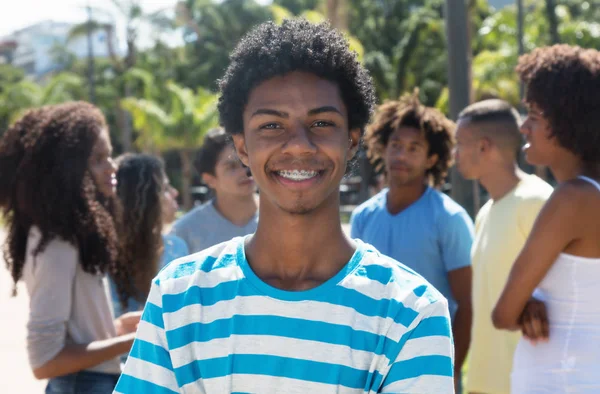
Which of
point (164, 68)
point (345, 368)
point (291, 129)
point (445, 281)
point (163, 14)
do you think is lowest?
point (445, 281)

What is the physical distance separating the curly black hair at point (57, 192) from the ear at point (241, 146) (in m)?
1.42

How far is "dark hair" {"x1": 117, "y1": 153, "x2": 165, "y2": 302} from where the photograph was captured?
3.94 metres

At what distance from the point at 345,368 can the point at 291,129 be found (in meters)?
0.56

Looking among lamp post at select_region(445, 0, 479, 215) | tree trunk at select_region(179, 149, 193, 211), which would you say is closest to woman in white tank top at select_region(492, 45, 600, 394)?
lamp post at select_region(445, 0, 479, 215)

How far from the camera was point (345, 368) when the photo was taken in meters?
1.75

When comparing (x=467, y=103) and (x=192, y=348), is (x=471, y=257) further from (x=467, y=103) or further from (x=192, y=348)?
(x=192, y=348)

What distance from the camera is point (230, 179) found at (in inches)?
187

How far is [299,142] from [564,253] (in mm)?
1478

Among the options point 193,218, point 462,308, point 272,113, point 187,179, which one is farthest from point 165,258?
point 187,179

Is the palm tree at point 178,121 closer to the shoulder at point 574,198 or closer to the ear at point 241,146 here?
the shoulder at point 574,198

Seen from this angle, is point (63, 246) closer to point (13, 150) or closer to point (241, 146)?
point (13, 150)

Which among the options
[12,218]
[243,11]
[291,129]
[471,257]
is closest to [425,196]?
[471,257]

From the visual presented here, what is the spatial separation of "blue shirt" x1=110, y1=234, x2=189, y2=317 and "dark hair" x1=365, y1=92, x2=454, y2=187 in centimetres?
145

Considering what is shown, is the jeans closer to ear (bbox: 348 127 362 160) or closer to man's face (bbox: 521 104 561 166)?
ear (bbox: 348 127 362 160)
